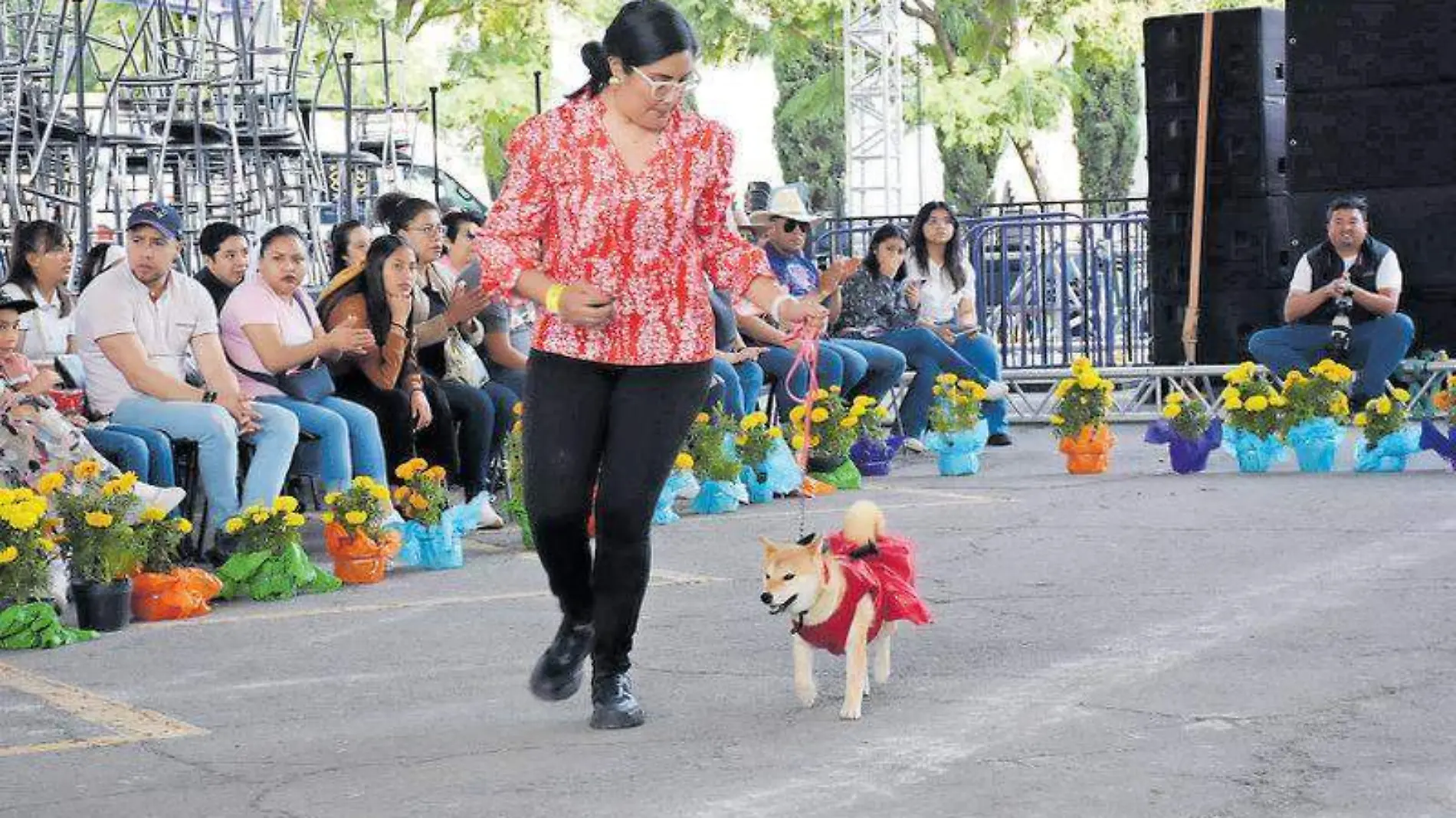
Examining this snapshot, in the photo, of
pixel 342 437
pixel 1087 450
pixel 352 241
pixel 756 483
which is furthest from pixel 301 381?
pixel 1087 450

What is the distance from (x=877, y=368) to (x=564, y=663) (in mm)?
8076

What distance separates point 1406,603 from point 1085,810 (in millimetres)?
3250

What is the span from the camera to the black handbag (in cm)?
1055

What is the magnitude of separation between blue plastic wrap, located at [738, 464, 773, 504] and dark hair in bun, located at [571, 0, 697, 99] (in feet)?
20.5

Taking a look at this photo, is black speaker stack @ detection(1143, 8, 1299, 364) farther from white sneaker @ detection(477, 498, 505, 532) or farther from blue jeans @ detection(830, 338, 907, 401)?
white sneaker @ detection(477, 498, 505, 532)

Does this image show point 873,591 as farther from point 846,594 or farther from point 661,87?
point 661,87

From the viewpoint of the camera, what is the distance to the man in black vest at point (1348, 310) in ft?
48.5

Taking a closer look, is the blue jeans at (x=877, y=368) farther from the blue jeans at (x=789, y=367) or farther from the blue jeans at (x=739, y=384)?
the blue jeans at (x=739, y=384)

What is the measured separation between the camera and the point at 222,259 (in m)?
11.0

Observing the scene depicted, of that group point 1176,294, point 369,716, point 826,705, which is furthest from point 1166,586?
point 1176,294

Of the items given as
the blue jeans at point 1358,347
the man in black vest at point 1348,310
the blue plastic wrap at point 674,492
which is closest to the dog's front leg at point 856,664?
the blue plastic wrap at point 674,492

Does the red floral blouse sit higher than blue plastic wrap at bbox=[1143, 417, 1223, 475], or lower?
higher

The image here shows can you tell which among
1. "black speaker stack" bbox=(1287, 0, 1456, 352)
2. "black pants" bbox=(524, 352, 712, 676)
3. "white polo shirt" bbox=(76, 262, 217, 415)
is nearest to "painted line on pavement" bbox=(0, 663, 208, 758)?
"black pants" bbox=(524, 352, 712, 676)

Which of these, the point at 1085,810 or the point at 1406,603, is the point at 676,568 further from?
the point at 1085,810
